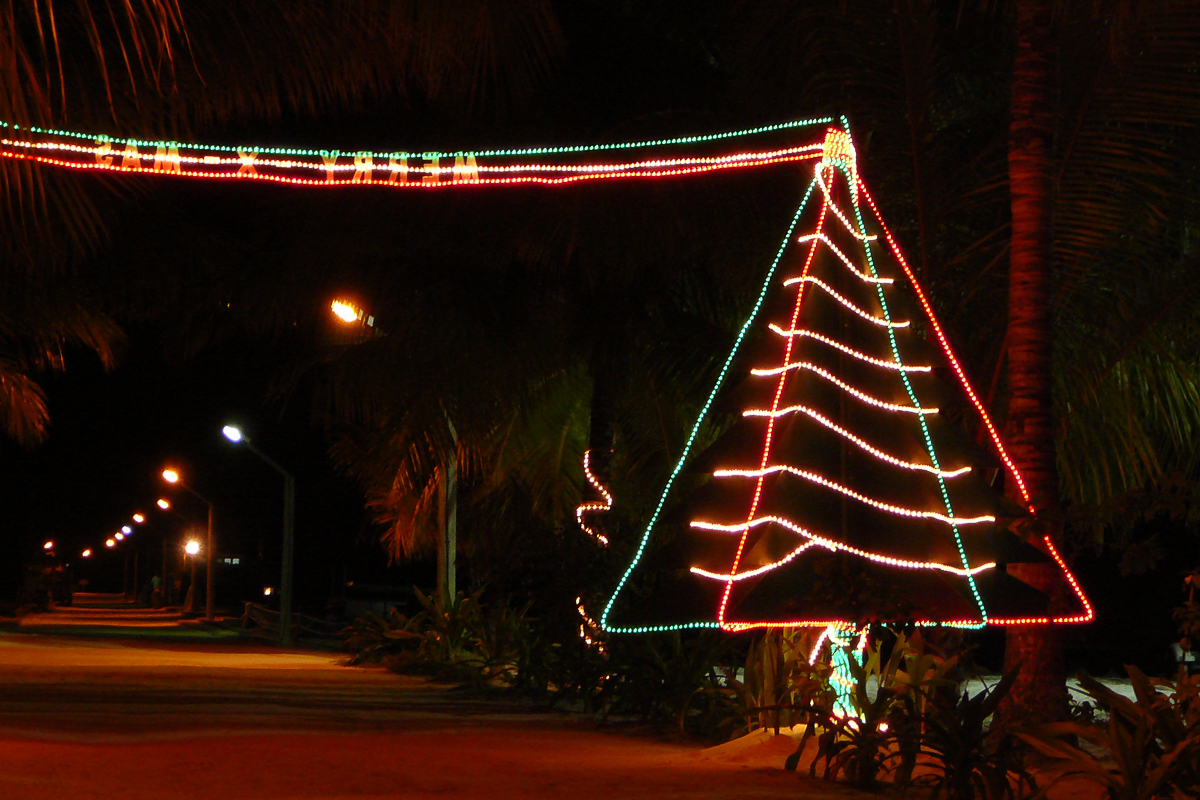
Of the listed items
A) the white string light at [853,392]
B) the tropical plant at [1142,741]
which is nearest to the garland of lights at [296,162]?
the white string light at [853,392]

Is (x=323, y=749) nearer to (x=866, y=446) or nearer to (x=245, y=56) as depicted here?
(x=866, y=446)

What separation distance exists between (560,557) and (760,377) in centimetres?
404

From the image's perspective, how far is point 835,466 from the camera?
8.09 meters

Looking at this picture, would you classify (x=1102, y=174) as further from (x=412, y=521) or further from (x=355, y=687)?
(x=412, y=521)

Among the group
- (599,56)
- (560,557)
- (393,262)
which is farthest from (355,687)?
(599,56)

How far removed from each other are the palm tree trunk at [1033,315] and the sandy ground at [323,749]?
166 cm

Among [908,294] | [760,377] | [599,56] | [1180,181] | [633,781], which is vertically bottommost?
[633,781]

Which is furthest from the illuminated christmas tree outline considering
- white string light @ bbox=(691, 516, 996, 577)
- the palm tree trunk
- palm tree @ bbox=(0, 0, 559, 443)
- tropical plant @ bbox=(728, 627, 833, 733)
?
palm tree @ bbox=(0, 0, 559, 443)

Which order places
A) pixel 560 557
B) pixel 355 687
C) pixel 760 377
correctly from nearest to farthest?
pixel 760 377, pixel 560 557, pixel 355 687

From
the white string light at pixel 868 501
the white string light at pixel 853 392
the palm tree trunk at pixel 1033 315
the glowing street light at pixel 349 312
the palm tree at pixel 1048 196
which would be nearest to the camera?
the white string light at pixel 868 501

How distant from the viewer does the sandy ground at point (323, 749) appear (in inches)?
274

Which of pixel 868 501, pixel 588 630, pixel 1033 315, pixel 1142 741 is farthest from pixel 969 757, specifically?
pixel 588 630

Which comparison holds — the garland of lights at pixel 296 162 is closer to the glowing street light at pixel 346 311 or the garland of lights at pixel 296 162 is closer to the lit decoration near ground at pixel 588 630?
the lit decoration near ground at pixel 588 630

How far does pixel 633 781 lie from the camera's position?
7.31 m
